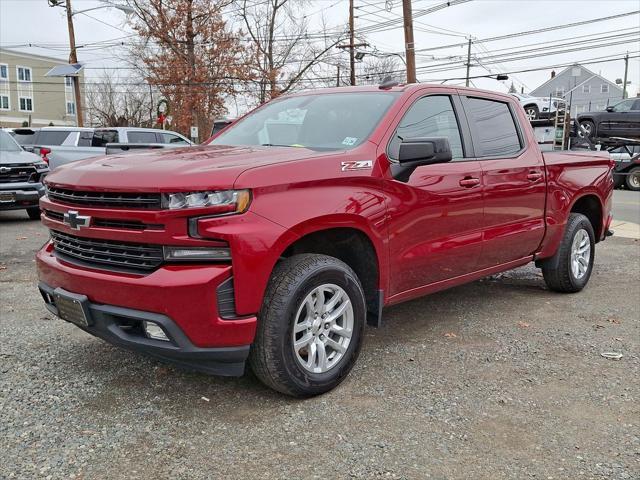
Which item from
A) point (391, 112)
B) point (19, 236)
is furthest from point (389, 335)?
point (19, 236)

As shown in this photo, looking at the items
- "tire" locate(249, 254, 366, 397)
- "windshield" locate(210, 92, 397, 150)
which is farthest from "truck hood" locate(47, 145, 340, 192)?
"tire" locate(249, 254, 366, 397)

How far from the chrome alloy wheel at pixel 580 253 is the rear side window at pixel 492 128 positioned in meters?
1.32

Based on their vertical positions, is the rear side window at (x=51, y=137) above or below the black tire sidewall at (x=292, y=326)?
above

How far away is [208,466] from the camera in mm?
2691

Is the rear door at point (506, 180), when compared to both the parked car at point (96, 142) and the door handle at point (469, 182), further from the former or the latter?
the parked car at point (96, 142)

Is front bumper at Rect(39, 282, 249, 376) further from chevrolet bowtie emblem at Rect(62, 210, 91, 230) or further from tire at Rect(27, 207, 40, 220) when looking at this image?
tire at Rect(27, 207, 40, 220)

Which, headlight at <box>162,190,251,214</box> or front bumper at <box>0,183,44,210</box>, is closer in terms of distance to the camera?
headlight at <box>162,190,251,214</box>

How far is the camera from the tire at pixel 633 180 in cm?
2031

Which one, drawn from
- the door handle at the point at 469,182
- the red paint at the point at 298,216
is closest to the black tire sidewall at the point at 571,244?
the red paint at the point at 298,216

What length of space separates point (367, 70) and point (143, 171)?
47599 millimetres

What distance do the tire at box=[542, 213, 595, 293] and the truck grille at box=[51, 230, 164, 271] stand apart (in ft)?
13.2

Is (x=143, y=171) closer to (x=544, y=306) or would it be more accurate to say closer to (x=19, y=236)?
(x=544, y=306)

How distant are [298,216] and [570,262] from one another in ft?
11.7

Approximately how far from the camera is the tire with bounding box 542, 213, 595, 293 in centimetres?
563
